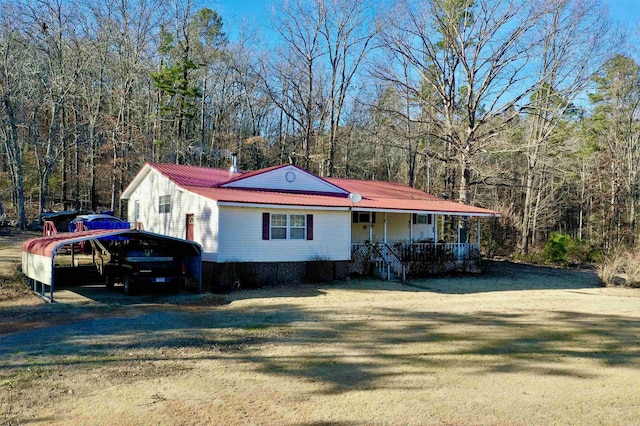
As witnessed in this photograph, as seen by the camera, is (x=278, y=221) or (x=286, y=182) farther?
(x=286, y=182)

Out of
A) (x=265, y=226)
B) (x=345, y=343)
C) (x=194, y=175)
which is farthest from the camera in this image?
(x=194, y=175)

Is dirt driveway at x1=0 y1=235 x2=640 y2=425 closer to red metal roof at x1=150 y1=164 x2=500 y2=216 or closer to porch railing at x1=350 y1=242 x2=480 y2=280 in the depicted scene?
red metal roof at x1=150 y1=164 x2=500 y2=216

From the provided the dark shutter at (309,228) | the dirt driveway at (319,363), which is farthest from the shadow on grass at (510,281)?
the dirt driveway at (319,363)

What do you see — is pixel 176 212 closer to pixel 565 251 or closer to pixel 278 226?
pixel 278 226

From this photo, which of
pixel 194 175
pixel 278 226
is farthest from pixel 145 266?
pixel 194 175

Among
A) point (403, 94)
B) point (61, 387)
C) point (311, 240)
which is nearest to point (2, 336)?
point (61, 387)

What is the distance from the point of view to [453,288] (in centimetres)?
1792

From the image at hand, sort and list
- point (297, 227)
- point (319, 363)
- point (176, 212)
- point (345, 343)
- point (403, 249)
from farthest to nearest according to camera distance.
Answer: point (403, 249)
point (176, 212)
point (297, 227)
point (345, 343)
point (319, 363)

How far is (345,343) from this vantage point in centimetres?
860

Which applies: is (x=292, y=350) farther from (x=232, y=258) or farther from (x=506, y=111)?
(x=506, y=111)

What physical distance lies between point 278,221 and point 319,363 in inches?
418

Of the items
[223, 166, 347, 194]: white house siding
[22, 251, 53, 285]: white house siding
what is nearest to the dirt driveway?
[22, 251, 53, 285]: white house siding

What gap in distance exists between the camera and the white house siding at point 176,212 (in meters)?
16.7

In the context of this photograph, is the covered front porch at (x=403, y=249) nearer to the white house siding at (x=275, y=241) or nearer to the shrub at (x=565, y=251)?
the white house siding at (x=275, y=241)
